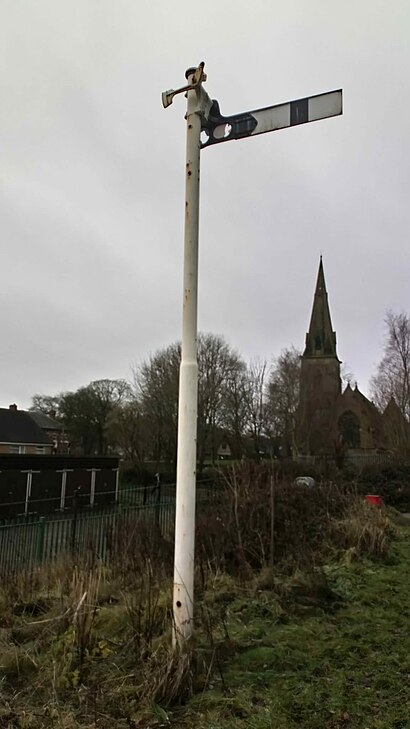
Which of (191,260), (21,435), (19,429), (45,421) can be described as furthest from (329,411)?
(191,260)

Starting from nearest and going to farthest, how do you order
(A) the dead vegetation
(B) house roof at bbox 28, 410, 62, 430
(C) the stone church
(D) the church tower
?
(A) the dead vegetation → (C) the stone church → (D) the church tower → (B) house roof at bbox 28, 410, 62, 430

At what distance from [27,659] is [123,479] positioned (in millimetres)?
36142

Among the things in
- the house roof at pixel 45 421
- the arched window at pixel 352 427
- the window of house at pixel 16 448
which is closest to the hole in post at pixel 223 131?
the window of house at pixel 16 448

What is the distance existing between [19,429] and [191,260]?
48651 millimetres

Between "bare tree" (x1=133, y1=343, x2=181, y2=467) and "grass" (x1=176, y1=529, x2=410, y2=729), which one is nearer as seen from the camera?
A: "grass" (x1=176, y1=529, x2=410, y2=729)

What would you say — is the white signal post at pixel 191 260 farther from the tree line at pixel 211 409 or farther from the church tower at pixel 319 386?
the tree line at pixel 211 409

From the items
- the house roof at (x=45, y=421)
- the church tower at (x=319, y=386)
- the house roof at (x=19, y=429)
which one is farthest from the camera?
the house roof at (x=45, y=421)

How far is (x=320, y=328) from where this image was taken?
65.8m

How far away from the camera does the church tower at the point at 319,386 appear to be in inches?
1633

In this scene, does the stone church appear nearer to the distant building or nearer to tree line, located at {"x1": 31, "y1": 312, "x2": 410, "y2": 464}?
tree line, located at {"x1": 31, "y1": 312, "x2": 410, "y2": 464}

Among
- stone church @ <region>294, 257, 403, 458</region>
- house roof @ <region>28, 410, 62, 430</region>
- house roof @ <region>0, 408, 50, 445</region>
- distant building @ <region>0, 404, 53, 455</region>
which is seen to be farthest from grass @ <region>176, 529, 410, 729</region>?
house roof @ <region>28, 410, 62, 430</region>

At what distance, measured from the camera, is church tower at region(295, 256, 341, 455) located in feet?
136

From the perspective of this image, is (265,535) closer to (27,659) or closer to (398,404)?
(27,659)

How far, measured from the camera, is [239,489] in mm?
8195
